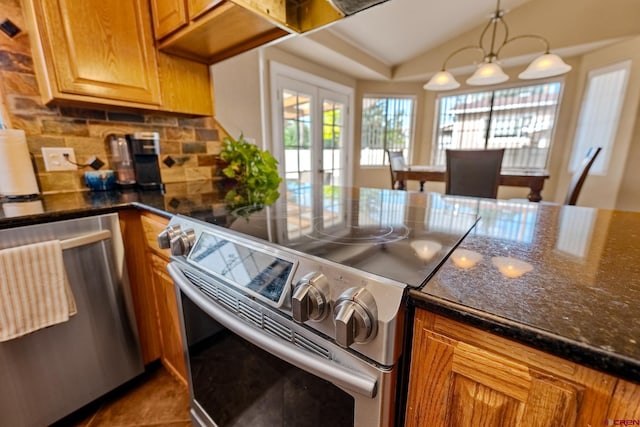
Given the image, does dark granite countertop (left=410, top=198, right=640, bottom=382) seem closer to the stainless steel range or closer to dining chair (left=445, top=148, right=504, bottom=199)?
the stainless steel range

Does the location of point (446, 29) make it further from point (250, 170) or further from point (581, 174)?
point (250, 170)

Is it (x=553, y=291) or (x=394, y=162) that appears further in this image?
(x=394, y=162)

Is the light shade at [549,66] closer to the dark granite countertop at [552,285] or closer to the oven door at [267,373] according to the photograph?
the dark granite countertop at [552,285]

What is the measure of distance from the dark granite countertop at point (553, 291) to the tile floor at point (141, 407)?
1.30 metres

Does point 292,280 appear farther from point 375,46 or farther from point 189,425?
point 375,46

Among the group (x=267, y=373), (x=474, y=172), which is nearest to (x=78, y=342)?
(x=267, y=373)

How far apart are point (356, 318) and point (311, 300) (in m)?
0.09

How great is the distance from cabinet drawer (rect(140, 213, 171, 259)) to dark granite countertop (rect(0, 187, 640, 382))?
280mm

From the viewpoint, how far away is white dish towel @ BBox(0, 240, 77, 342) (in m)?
0.84

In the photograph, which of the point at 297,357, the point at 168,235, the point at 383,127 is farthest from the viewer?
the point at 383,127

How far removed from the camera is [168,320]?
1.16 m

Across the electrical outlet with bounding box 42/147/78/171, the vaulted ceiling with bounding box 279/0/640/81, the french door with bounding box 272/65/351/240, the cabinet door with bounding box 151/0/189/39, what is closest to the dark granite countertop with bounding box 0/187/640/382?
the electrical outlet with bounding box 42/147/78/171

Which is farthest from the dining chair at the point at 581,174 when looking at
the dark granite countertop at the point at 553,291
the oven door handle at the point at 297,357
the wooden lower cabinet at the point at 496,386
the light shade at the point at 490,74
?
the oven door handle at the point at 297,357

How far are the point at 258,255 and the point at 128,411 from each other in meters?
1.18
